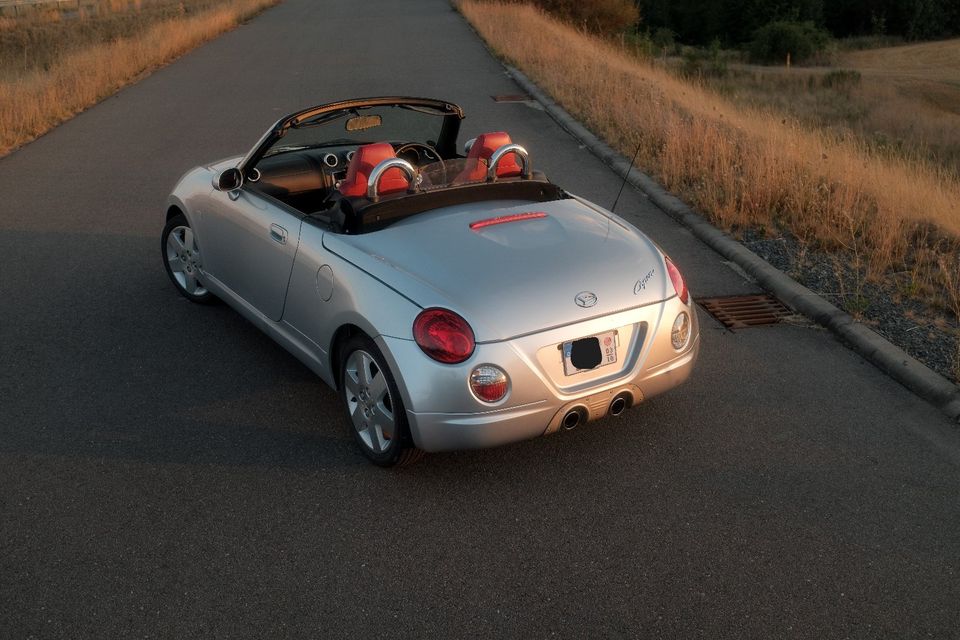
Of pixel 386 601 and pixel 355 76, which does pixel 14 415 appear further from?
pixel 355 76

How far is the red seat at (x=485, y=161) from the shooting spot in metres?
5.63

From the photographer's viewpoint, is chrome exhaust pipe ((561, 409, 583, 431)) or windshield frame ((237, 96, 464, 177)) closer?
chrome exhaust pipe ((561, 409, 583, 431))

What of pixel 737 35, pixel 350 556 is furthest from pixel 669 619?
pixel 737 35

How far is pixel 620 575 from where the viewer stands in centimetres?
396

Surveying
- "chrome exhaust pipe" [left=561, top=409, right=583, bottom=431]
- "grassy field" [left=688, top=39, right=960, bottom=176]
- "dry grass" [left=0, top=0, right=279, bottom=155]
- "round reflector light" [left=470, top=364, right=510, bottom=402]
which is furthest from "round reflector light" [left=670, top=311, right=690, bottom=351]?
"grassy field" [left=688, top=39, right=960, bottom=176]

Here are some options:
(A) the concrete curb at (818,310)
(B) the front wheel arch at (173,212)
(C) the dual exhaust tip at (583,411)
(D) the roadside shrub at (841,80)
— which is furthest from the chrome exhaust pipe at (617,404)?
(D) the roadside shrub at (841,80)

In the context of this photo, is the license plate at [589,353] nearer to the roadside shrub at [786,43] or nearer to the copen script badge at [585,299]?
the copen script badge at [585,299]

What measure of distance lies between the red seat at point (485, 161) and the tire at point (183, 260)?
2017 millimetres

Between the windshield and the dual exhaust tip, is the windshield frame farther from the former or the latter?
the dual exhaust tip

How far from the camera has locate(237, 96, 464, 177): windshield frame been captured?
18.6 feet

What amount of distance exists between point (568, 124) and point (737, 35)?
7459cm

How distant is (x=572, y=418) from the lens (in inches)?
178

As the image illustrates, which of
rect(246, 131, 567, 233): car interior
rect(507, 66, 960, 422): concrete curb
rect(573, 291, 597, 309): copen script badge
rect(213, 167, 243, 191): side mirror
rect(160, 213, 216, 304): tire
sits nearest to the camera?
rect(573, 291, 597, 309): copen script badge

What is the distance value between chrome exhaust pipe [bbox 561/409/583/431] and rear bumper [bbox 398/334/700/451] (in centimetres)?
1
